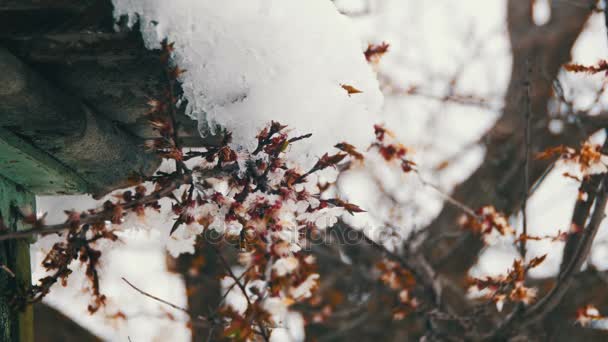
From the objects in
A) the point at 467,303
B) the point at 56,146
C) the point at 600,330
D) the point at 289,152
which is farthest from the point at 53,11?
the point at 600,330

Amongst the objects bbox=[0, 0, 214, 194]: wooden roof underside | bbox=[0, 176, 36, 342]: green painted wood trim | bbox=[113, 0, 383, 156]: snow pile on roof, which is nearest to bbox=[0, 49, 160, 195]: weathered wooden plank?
bbox=[0, 0, 214, 194]: wooden roof underside

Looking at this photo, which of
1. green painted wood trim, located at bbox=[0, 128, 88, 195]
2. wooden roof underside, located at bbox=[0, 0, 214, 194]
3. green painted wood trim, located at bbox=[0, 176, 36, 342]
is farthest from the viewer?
green painted wood trim, located at bbox=[0, 176, 36, 342]

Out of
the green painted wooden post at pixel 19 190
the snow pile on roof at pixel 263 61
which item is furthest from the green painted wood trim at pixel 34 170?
the snow pile on roof at pixel 263 61

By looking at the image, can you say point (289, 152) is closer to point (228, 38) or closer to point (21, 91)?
point (228, 38)

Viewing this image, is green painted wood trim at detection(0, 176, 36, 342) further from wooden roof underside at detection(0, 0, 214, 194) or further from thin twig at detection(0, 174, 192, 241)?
thin twig at detection(0, 174, 192, 241)

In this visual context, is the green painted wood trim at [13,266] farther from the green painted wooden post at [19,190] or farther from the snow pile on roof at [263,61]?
the snow pile on roof at [263,61]

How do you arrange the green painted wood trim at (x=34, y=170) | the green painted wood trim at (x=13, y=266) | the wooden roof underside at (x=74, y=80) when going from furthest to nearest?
the green painted wood trim at (x=13, y=266) < the green painted wood trim at (x=34, y=170) < the wooden roof underside at (x=74, y=80)
